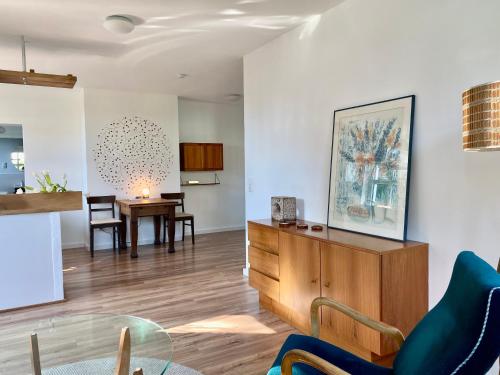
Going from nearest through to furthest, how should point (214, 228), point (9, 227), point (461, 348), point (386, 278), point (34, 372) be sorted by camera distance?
point (461, 348)
point (34, 372)
point (386, 278)
point (9, 227)
point (214, 228)

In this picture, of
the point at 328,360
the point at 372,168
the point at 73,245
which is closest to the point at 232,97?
the point at 73,245

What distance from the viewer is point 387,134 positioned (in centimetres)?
254

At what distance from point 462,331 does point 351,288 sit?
1134mm

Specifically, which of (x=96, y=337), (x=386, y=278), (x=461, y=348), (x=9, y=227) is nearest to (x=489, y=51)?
(x=386, y=278)

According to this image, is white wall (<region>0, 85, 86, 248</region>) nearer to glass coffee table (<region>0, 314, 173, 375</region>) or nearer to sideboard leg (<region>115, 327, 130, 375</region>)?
glass coffee table (<region>0, 314, 173, 375</region>)

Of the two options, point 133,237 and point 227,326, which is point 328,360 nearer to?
point 227,326

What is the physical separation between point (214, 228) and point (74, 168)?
2841mm

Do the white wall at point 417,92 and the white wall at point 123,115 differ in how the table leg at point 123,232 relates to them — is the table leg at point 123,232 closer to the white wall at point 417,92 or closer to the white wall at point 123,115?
the white wall at point 123,115

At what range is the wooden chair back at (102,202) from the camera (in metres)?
5.73

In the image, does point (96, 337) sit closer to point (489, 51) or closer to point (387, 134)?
point (387, 134)

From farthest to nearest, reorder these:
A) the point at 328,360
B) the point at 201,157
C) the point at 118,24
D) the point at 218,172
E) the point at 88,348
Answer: the point at 218,172 → the point at 201,157 → the point at 118,24 → the point at 88,348 → the point at 328,360

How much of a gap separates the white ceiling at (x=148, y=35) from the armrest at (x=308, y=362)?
259 centimetres

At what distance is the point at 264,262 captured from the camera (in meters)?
3.25

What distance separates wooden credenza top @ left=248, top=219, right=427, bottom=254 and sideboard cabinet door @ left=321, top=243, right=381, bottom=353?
0.04 meters
